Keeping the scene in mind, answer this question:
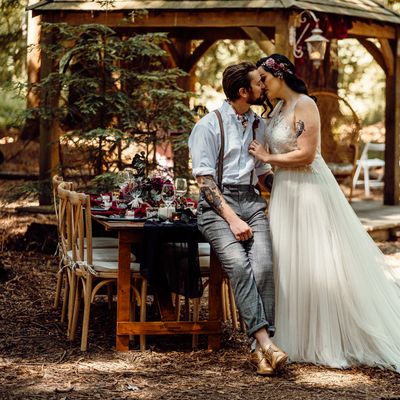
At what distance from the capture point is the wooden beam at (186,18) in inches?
404

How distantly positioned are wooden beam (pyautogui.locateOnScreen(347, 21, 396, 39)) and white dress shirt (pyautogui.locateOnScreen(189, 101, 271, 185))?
6281 mm

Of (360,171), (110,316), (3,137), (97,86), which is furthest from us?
(360,171)

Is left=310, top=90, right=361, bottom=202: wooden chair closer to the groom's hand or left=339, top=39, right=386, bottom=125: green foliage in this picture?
the groom's hand

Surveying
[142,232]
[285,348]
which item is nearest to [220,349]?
[285,348]

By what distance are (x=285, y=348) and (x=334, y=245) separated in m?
0.72

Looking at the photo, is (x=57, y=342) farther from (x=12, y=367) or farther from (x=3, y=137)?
(x=3, y=137)

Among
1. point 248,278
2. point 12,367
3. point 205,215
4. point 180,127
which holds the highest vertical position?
point 180,127

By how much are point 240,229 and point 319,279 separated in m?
0.67

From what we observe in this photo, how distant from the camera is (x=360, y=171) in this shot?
55.4 ft

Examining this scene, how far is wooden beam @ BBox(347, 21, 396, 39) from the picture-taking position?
11.5m

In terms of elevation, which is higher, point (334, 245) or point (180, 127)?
point (180, 127)

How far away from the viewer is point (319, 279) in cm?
558

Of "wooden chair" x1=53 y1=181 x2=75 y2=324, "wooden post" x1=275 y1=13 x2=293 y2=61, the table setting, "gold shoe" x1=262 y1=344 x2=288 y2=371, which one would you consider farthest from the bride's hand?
"wooden post" x1=275 y1=13 x2=293 y2=61

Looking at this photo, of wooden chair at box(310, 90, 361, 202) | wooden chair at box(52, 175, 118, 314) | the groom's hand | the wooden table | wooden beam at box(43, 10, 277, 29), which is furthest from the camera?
wooden chair at box(310, 90, 361, 202)
